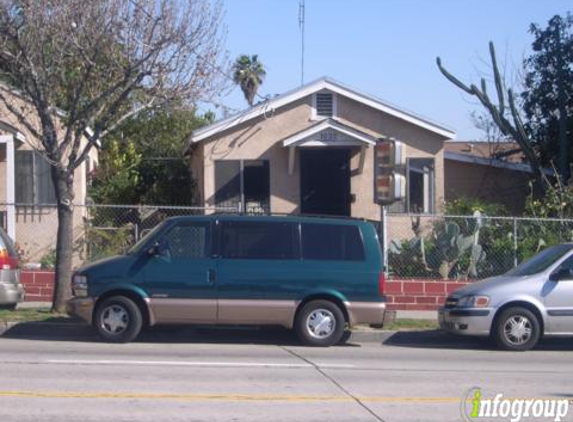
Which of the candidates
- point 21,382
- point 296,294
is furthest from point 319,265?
point 21,382

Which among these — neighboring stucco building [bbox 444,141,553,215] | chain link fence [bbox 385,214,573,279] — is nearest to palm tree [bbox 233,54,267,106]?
neighboring stucco building [bbox 444,141,553,215]

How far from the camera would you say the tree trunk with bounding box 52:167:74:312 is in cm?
1644

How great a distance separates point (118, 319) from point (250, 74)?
129 feet

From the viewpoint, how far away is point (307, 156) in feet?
80.1

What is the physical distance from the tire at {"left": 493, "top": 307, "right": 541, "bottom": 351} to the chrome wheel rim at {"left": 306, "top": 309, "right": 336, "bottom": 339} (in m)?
2.40

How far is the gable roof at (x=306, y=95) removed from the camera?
952 inches

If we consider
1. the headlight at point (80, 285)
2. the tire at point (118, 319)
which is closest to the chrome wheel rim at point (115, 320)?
the tire at point (118, 319)

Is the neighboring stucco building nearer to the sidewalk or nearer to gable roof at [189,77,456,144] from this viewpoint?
gable roof at [189,77,456,144]

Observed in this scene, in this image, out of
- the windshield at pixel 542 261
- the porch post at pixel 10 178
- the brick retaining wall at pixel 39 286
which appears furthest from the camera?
the porch post at pixel 10 178

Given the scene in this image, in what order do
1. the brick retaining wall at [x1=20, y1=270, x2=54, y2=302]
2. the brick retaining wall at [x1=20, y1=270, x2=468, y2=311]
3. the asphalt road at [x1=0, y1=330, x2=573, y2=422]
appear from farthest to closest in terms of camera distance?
1. the brick retaining wall at [x1=20, y1=270, x2=54, y2=302]
2. the brick retaining wall at [x1=20, y1=270, x2=468, y2=311]
3. the asphalt road at [x1=0, y1=330, x2=573, y2=422]

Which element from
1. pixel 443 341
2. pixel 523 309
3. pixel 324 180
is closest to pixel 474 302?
pixel 523 309

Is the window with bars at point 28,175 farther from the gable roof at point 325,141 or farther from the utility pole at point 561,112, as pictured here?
the utility pole at point 561,112

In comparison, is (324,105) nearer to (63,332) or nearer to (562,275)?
(63,332)

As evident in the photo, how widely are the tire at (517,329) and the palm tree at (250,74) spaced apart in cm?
3805
